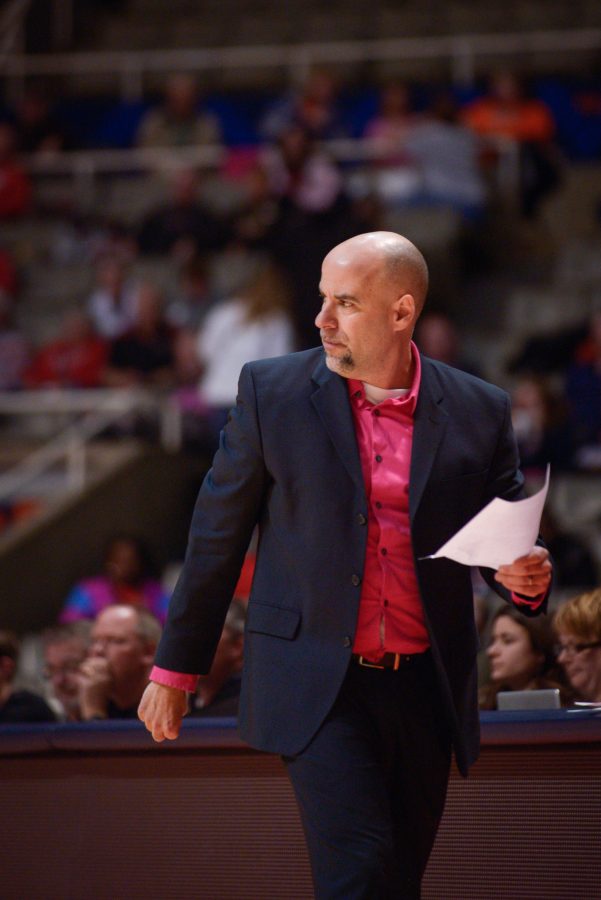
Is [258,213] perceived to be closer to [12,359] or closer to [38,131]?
[12,359]

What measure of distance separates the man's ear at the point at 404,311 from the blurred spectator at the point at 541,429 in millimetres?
4750

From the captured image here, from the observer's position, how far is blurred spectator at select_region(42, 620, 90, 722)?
5078mm

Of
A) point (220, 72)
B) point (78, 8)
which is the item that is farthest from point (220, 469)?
point (78, 8)

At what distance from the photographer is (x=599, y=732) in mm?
2994

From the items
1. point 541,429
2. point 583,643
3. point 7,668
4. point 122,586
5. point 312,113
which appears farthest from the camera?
point 312,113

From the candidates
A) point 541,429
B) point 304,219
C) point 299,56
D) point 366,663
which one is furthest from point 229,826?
point 299,56

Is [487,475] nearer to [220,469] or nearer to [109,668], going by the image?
[220,469]

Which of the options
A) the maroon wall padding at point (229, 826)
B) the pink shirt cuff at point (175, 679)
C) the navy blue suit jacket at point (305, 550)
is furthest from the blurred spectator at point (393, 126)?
the pink shirt cuff at point (175, 679)

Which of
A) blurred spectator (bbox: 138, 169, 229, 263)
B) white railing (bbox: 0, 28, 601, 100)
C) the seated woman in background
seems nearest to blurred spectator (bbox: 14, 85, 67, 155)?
white railing (bbox: 0, 28, 601, 100)

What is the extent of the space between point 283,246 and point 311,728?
614 cm

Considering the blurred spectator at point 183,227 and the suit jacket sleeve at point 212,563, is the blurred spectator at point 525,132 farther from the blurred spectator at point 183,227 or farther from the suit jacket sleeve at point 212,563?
the suit jacket sleeve at point 212,563

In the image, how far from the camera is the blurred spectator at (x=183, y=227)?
32.8 ft

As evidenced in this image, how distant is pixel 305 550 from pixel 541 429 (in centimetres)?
499

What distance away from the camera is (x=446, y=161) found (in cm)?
972
